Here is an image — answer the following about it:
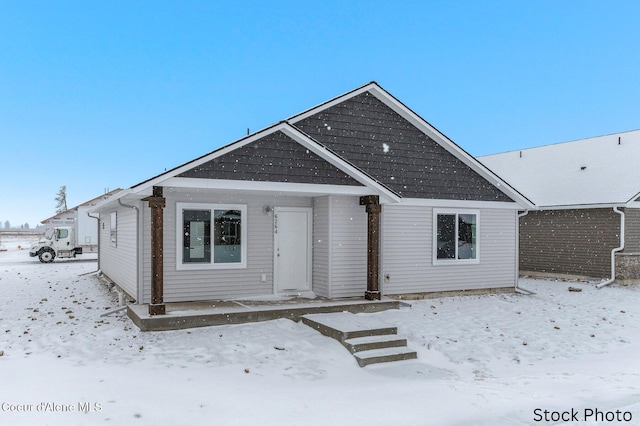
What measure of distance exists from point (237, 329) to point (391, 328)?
2.93 metres

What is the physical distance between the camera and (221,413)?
533 centimetres

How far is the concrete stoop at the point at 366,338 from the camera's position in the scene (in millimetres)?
7812

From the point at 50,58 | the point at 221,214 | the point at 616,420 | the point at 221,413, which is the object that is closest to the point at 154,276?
the point at 221,214

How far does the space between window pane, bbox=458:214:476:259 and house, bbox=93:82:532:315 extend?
0.12 ft

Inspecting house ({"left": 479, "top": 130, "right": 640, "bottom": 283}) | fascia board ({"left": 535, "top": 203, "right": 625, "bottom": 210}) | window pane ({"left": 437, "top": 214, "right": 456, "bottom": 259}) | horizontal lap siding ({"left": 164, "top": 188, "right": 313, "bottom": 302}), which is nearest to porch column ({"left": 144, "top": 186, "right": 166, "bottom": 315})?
horizontal lap siding ({"left": 164, "top": 188, "right": 313, "bottom": 302})

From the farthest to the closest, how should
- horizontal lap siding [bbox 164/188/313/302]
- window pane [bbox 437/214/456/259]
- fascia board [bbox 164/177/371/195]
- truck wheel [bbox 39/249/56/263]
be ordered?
truck wheel [bbox 39/249/56/263]
window pane [bbox 437/214/456/259]
horizontal lap siding [bbox 164/188/313/302]
fascia board [bbox 164/177/371/195]

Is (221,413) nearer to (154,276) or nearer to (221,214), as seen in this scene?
Result: (154,276)

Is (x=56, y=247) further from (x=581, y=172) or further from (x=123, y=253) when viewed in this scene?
(x=581, y=172)

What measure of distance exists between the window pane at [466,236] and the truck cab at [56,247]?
23.3m

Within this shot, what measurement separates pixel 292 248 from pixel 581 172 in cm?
1481

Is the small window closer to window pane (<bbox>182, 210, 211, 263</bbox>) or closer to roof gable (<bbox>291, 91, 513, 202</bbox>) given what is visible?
window pane (<bbox>182, 210, 211, 263</bbox>)

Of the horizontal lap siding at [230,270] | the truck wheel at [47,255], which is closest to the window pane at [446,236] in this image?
the horizontal lap siding at [230,270]

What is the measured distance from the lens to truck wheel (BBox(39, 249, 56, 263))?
1045 inches

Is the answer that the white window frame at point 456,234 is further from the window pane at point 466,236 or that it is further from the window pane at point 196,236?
the window pane at point 196,236
